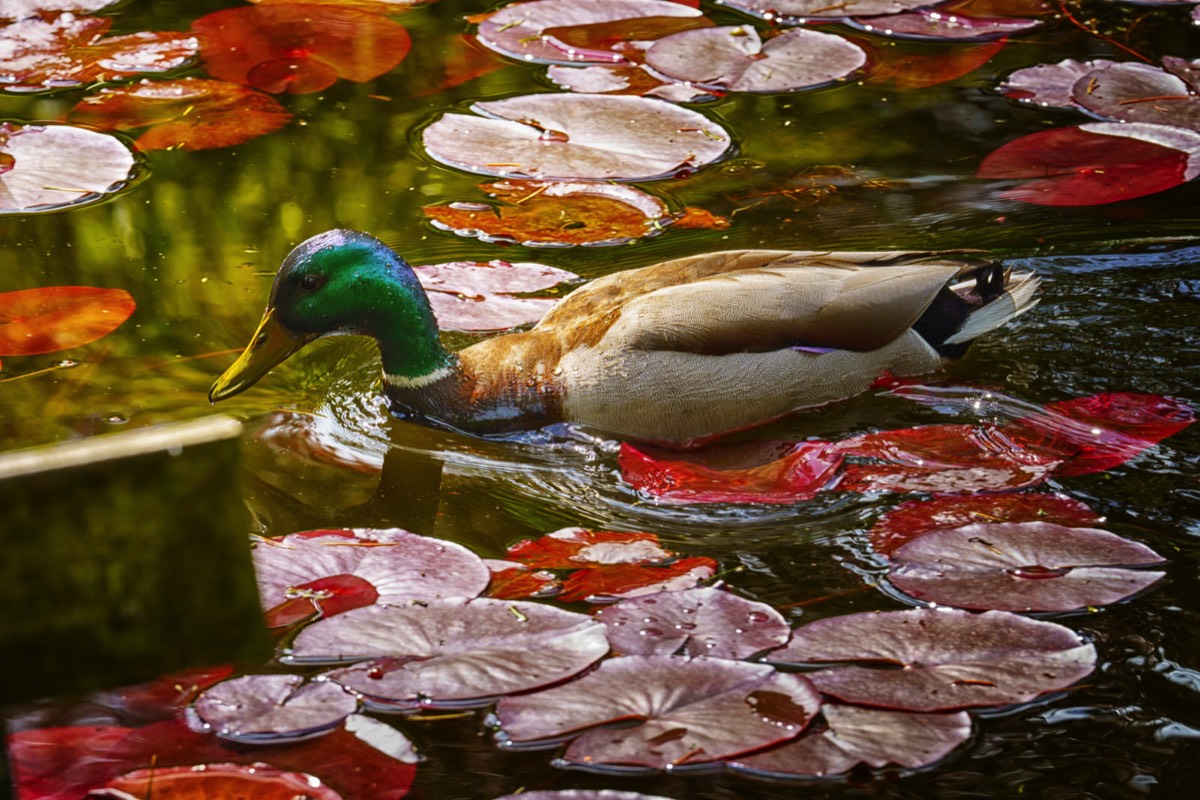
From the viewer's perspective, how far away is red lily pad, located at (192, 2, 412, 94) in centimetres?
658

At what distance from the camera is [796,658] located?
118 inches

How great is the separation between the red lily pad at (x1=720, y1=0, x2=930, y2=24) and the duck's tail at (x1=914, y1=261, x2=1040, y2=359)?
271 cm

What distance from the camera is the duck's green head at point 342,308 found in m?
4.40

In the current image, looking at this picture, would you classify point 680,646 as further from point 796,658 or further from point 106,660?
point 106,660

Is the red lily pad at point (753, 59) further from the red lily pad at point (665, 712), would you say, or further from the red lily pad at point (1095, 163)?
the red lily pad at point (665, 712)

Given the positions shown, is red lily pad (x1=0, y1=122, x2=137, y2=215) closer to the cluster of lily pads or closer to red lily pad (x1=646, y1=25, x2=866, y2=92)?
red lily pad (x1=646, y1=25, x2=866, y2=92)

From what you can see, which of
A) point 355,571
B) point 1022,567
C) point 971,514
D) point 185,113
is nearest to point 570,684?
point 355,571

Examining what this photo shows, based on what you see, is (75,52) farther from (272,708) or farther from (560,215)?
(272,708)

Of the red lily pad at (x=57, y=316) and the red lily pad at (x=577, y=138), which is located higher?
the red lily pad at (x=577, y=138)

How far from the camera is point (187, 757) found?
8.80ft

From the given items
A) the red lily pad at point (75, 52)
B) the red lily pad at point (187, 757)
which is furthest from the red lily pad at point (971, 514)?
the red lily pad at point (75, 52)

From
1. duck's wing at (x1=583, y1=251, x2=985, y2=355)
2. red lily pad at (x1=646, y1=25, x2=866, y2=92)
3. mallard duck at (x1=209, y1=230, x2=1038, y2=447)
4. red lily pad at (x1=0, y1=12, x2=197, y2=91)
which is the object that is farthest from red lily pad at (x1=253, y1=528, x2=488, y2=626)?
red lily pad at (x1=0, y1=12, x2=197, y2=91)

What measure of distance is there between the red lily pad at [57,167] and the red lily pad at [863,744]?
392 centimetres

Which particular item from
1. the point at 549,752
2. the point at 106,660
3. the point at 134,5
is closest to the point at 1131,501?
the point at 549,752
